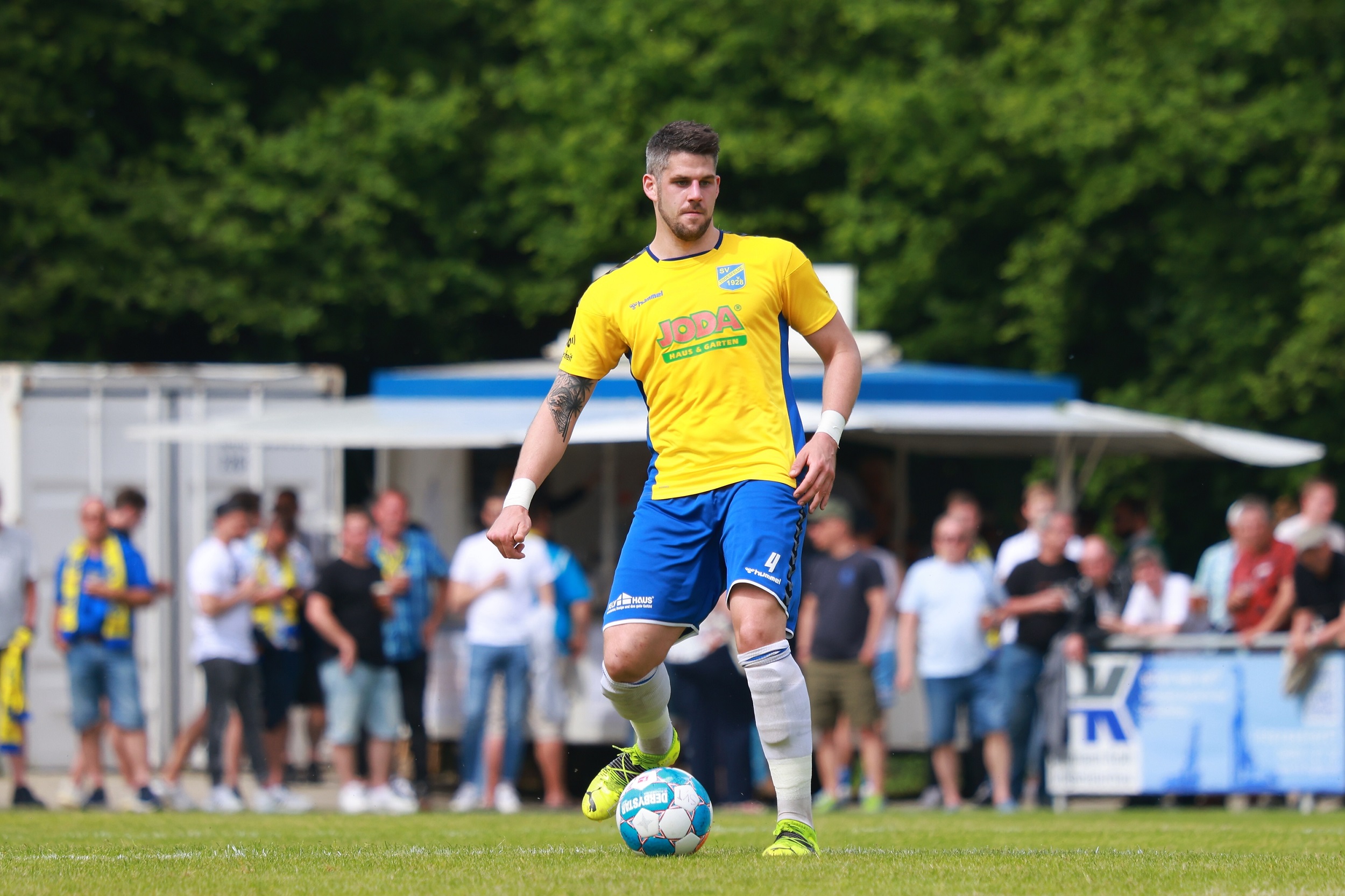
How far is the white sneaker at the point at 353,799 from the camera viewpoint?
1226 centimetres

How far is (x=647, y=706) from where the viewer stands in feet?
20.7

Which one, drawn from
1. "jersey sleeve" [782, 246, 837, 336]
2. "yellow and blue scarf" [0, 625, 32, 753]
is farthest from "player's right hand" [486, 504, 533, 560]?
"yellow and blue scarf" [0, 625, 32, 753]

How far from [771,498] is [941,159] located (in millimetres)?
13275

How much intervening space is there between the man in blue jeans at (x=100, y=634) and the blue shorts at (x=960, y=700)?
5100mm

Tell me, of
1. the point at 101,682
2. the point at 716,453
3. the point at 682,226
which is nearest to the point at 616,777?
the point at 716,453

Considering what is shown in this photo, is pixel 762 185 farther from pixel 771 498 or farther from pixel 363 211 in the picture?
pixel 771 498

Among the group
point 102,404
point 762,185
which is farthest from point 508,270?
point 102,404

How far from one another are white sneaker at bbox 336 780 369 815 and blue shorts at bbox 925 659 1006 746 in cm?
373

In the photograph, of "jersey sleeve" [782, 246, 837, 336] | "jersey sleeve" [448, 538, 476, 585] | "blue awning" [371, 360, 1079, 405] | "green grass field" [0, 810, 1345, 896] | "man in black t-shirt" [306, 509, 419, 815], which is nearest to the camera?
"green grass field" [0, 810, 1345, 896]

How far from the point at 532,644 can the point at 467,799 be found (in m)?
1.11

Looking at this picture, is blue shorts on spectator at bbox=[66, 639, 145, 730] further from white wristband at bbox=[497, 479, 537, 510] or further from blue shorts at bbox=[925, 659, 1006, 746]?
white wristband at bbox=[497, 479, 537, 510]

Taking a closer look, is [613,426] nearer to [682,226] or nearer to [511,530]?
[682,226]

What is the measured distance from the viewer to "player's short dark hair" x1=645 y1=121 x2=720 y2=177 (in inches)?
237

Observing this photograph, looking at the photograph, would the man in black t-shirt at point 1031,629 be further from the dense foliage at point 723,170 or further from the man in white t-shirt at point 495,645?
the dense foliage at point 723,170
